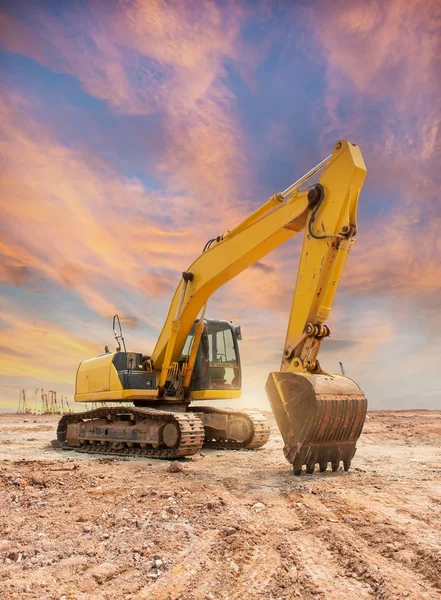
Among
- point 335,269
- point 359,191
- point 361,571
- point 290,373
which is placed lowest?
point 361,571

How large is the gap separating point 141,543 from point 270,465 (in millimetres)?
4932

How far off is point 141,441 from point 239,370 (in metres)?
2.75

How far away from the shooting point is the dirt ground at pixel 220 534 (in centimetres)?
344

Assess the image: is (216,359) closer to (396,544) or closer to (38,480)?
(38,480)

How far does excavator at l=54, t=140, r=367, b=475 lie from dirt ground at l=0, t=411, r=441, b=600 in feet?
3.08

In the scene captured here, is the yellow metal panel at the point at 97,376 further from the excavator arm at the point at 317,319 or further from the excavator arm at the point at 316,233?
the excavator arm at the point at 317,319

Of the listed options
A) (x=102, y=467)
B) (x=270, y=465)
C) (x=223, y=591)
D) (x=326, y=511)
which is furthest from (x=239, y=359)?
(x=223, y=591)

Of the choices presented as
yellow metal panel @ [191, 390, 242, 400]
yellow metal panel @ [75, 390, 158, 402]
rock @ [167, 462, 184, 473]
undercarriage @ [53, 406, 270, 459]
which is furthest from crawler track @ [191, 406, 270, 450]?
rock @ [167, 462, 184, 473]

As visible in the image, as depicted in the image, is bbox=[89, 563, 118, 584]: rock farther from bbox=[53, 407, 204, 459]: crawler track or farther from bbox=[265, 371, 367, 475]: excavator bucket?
bbox=[53, 407, 204, 459]: crawler track

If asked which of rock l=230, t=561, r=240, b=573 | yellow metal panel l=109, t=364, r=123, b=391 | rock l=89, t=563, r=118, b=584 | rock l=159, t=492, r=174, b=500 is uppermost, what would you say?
yellow metal panel l=109, t=364, r=123, b=391

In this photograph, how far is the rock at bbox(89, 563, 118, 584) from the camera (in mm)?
3585

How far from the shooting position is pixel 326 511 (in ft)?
17.5

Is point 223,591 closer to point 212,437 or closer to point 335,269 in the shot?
point 335,269

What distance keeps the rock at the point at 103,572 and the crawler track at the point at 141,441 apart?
229 inches
